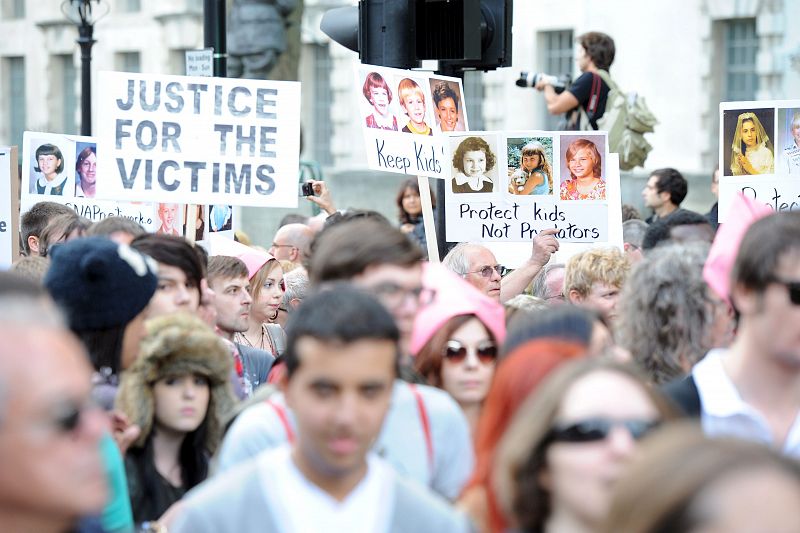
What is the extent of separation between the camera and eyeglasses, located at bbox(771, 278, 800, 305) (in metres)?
4.11

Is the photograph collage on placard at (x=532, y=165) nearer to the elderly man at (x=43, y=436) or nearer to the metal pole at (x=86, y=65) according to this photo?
the elderly man at (x=43, y=436)

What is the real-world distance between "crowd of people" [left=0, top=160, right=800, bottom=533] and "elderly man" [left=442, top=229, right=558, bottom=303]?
124 centimetres

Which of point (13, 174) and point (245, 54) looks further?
point (245, 54)

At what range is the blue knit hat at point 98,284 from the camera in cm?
453

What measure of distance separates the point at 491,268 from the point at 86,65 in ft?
37.3

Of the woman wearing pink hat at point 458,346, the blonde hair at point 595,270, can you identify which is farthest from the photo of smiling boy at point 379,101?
the woman wearing pink hat at point 458,346

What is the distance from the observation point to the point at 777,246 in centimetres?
415

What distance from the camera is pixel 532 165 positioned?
9.37m

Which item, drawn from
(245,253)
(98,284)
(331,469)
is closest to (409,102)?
(245,253)

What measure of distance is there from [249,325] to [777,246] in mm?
3806

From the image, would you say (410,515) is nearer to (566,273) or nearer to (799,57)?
(566,273)

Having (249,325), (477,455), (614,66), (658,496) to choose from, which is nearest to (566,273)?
(249,325)

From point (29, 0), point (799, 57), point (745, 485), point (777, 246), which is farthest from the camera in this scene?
point (29, 0)

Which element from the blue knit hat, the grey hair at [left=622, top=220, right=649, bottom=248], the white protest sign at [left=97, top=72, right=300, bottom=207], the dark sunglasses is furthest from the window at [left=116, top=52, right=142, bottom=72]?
the dark sunglasses
